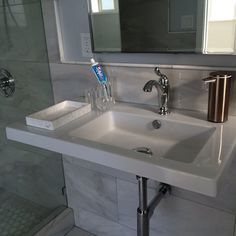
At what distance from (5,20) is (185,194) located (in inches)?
51.8

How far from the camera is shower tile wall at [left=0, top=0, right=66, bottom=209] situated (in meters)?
1.50

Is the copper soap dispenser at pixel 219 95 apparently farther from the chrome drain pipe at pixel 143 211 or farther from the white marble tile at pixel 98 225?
the white marble tile at pixel 98 225

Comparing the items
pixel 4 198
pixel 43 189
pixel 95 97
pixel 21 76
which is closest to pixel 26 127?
pixel 95 97

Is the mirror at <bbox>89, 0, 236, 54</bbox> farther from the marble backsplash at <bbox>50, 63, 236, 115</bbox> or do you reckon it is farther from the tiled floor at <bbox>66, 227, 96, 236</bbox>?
the tiled floor at <bbox>66, 227, 96, 236</bbox>

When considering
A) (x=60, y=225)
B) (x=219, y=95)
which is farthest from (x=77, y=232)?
(x=219, y=95)

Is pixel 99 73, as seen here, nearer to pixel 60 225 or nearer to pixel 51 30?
pixel 51 30

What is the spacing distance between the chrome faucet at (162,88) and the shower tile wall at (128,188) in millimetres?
65

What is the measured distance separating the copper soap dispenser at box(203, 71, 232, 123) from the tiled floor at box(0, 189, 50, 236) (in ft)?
4.27

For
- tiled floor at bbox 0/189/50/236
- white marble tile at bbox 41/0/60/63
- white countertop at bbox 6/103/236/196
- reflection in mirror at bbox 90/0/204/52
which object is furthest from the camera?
tiled floor at bbox 0/189/50/236

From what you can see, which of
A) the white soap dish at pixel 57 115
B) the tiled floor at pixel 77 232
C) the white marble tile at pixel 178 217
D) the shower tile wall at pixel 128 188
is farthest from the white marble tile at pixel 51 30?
the tiled floor at pixel 77 232

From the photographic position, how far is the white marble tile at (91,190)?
1.55 metres

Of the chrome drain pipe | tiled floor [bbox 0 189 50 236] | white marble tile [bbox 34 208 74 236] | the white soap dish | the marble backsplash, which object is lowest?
white marble tile [bbox 34 208 74 236]

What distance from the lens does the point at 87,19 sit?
1.35 m

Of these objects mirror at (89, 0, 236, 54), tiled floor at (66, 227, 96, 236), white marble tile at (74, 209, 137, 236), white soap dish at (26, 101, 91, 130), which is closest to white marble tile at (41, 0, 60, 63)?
mirror at (89, 0, 236, 54)
